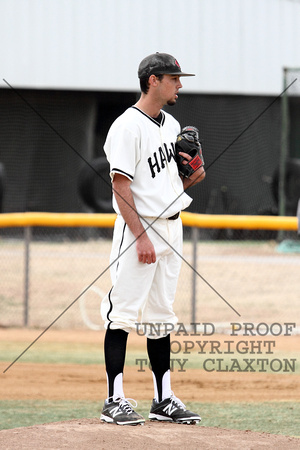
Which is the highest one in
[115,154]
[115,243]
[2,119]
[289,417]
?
[2,119]

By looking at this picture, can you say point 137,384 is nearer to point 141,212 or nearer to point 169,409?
point 169,409

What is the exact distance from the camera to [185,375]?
21.7 ft

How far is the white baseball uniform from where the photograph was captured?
411cm

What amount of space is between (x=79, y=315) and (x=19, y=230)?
8.85 m

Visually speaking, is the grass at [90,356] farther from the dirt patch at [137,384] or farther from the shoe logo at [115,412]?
the shoe logo at [115,412]

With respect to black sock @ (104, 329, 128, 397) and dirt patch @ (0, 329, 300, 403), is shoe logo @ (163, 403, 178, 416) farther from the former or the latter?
dirt patch @ (0, 329, 300, 403)

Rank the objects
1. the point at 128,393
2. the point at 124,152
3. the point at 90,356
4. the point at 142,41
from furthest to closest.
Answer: the point at 142,41 < the point at 90,356 < the point at 128,393 < the point at 124,152

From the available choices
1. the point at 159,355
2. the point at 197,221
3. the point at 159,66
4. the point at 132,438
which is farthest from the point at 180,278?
the point at 132,438

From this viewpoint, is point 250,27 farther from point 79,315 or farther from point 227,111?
point 79,315

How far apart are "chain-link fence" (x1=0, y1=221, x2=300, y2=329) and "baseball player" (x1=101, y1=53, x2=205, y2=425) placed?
246 cm

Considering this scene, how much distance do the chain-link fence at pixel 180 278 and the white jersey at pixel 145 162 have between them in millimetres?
2596

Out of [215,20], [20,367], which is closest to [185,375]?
[20,367]

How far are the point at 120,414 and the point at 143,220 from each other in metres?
1.02

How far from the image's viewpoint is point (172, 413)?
4.35 metres
